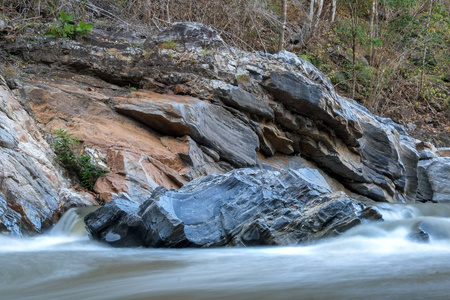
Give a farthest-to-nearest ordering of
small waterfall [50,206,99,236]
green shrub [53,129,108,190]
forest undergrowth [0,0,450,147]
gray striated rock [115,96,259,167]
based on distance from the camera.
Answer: forest undergrowth [0,0,450,147], gray striated rock [115,96,259,167], green shrub [53,129,108,190], small waterfall [50,206,99,236]

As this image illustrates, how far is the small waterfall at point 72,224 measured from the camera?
5.85 m

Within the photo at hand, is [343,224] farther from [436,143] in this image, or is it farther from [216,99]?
[436,143]

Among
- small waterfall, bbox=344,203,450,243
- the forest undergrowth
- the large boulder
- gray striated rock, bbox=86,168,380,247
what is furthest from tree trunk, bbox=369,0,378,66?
the large boulder

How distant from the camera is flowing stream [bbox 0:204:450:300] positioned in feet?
10.3

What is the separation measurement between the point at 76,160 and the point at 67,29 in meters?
3.92

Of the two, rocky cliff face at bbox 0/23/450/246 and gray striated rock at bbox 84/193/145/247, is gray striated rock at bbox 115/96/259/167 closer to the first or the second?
rocky cliff face at bbox 0/23/450/246

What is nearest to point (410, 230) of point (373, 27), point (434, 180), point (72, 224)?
point (72, 224)

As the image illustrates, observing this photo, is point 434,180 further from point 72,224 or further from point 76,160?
point 72,224

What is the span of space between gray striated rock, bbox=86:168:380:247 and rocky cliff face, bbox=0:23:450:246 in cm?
1

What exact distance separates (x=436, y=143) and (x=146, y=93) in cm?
1110

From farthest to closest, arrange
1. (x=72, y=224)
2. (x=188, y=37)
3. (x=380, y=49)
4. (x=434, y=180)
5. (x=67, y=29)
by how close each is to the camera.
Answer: (x=380, y=49)
(x=434, y=180)
(x=188, y=37)
(x=67, y=29)
(x=72, y=224)

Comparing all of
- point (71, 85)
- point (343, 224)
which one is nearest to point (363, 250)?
point (343, 224)

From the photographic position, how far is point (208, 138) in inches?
336

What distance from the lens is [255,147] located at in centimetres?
926
